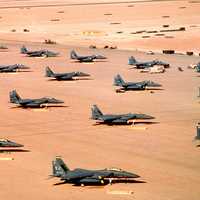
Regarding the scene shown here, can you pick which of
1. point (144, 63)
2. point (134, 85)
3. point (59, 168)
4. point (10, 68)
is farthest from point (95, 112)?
point (10, 68)

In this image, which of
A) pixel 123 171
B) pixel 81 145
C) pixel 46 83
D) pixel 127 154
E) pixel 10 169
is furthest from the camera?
pixel 46 83

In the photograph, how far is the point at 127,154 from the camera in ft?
240

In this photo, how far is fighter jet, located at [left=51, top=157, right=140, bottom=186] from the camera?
62.3 metres

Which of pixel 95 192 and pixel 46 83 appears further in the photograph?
pixel 46 83

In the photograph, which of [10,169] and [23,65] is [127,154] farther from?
[23,65]

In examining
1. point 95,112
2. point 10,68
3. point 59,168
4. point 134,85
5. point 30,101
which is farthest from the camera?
point 10,68

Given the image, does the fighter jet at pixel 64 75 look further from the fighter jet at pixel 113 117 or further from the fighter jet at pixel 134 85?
the fighter jet at pixel 113 117

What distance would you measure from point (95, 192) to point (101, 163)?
9.00m

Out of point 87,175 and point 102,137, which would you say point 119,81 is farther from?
point 87,175

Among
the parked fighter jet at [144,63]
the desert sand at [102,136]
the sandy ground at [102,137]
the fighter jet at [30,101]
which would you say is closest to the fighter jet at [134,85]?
the sandy ground at [102,137]

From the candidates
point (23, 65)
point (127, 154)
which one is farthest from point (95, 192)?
point (23, 65)

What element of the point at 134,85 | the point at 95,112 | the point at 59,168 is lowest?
the point at 59,168

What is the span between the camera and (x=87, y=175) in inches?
2453

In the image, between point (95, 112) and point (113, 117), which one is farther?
point (95, 112)
